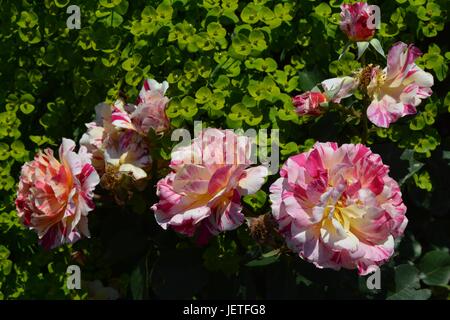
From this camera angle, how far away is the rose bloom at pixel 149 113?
1588mm

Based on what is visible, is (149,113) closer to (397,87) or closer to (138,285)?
(138,285)

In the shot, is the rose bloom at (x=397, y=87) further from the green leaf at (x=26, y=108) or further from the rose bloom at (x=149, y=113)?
the green leaf at (x=26, y=108)

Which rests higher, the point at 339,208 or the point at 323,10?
the point at 323,10

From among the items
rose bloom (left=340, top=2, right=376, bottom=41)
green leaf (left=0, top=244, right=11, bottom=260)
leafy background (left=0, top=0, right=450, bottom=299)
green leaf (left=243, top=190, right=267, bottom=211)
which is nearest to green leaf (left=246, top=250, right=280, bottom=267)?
leafy background (left=0, top=0, right=450, bottom=299)

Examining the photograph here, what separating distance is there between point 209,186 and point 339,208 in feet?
0.86

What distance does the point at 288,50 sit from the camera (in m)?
1.74

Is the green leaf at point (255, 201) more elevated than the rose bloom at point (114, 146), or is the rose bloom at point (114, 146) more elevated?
the rose bloom at point (114, 146)

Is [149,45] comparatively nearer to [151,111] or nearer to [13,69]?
[151,111]

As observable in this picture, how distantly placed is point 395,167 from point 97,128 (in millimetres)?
720

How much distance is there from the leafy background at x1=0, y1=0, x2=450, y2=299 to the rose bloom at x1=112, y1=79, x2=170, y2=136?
0.03m

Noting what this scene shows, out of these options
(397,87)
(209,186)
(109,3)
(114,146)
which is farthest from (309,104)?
(109,3)

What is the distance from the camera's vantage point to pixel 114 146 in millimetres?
1657

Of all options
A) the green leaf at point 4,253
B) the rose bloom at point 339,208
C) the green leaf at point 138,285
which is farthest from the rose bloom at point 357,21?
the green leaf at point 4,253

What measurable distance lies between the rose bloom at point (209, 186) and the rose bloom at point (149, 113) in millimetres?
138
